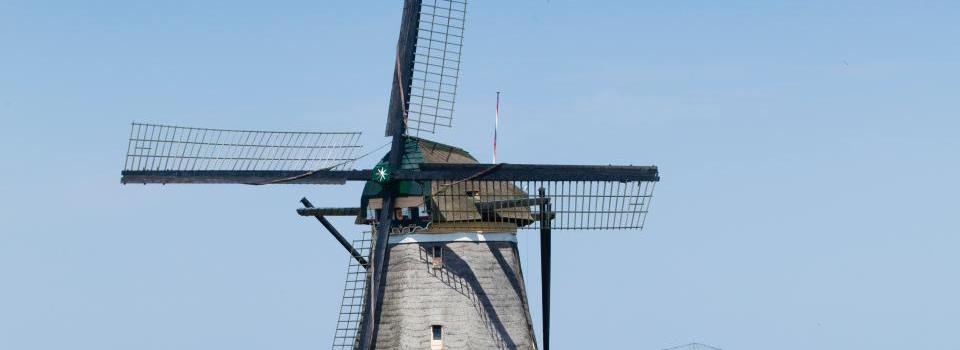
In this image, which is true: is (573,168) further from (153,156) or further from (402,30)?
(153,156)

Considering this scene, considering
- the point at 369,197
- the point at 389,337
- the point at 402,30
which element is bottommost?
the point at 389,337

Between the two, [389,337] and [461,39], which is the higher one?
[461,39]

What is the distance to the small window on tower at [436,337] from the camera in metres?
40.6

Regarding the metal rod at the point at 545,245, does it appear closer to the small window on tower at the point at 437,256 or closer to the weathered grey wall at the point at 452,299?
the weathered grey wall at the point at 452,299

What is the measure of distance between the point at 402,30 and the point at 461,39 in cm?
133

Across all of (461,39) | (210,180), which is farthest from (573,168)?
(210,180)

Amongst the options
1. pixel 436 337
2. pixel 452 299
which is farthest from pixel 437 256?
pixel 436 337

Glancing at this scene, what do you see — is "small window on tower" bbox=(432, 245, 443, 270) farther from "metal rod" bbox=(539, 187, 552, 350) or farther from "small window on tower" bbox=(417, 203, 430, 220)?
"metal rod" bbox=(539, 187, 552, 350)

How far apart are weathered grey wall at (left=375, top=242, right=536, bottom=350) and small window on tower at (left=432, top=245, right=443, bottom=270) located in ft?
0.27

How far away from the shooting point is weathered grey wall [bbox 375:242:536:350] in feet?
133

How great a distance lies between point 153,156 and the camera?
4097 centimetres

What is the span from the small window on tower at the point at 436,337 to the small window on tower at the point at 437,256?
120cm

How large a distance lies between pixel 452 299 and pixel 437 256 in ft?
3.01

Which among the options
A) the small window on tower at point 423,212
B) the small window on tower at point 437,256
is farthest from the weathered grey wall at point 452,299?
the small window on tower at point 423,212
